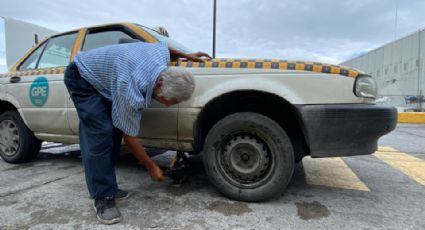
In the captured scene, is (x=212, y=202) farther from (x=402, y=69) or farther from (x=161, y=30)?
(x=402, y=69)

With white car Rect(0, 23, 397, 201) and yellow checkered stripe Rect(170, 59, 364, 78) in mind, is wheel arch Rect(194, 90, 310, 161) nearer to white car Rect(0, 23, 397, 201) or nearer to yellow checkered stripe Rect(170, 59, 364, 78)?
white car Rect(0, 23, 397, 201)

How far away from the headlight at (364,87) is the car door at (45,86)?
269 cm

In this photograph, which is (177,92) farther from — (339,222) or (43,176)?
(43,176)

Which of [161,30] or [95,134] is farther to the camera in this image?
[161,30]

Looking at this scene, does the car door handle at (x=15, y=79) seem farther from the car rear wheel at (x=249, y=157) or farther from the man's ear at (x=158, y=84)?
the car rear wheel at (x=249, y=157)

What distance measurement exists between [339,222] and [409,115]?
470 inches

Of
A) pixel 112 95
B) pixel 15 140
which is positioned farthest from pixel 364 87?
pixel 15 140

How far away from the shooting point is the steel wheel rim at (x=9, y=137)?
3760 millimetres

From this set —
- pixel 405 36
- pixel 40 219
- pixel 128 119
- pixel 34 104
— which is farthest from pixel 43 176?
pixel 405 36

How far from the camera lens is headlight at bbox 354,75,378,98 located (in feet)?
7.67

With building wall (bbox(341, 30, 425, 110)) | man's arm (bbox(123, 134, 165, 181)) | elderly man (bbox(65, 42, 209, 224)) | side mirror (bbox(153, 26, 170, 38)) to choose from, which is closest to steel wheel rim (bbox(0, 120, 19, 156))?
elderly man (bbox(65, 42, 209, 224))

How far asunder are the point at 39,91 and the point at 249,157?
2.41m

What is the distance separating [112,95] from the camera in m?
2.15

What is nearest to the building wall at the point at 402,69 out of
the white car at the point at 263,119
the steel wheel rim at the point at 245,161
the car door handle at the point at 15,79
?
the white car at the point at 263,119
